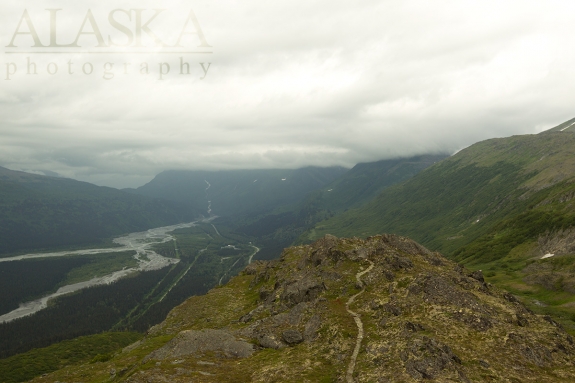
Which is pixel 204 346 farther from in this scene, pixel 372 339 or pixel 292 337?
pixel 372 339

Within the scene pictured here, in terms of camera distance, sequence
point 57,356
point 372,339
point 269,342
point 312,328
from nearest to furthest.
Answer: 1. point 372,339
2. point 269,342
3. point 312,328
4. point 57,356

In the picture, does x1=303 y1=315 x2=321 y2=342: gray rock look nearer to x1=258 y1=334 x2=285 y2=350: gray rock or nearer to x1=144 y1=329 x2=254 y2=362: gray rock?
x1=258 y1=334 x2=285 y2=350: gray rock

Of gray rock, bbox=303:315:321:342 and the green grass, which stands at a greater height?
gray rock, bbox=303:315:321:342

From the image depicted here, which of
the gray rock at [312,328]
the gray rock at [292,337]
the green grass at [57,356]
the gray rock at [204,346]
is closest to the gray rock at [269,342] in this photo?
the gray rock at [292,337]

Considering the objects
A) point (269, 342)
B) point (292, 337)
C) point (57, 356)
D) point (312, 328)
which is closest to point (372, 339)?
point (312, 328)

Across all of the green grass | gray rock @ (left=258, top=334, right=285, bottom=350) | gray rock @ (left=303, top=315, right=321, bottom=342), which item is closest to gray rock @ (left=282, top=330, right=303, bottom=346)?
gray rock @ (left=303, top=315, right=321, bottom=342)

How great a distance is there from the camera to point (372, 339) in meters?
46.9

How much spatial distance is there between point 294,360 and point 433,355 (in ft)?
59.6

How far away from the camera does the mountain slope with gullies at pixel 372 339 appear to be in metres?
39.3

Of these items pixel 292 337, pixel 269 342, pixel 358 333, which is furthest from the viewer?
pixel 269 342

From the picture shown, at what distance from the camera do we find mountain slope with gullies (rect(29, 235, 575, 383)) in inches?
1547

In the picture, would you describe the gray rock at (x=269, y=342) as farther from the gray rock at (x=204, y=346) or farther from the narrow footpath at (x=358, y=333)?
the narrow footpath at (x=358, y=333)

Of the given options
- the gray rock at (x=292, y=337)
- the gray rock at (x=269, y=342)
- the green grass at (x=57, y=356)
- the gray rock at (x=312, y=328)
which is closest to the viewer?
the gray rock at (x=312, y=328)

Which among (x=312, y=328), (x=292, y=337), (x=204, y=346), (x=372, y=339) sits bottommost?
(x=204, y=346)
